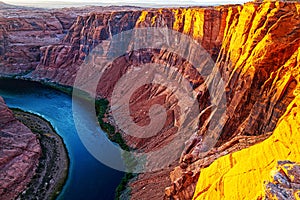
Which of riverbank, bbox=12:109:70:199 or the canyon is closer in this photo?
the canyon

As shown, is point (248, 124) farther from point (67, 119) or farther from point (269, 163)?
point (67, 119)

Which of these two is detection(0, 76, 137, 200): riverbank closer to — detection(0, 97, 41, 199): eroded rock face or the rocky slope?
the rocky slope

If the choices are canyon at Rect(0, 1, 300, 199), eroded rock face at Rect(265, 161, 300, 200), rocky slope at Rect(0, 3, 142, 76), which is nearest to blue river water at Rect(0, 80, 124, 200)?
canyon at Rect(0, 1, 300, 199)

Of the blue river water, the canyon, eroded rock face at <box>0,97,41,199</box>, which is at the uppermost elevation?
the canyon

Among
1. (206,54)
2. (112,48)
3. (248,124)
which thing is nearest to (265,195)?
(248,124)

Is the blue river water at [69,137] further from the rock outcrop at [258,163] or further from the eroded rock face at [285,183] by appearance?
the eroded rock face at [285,183]

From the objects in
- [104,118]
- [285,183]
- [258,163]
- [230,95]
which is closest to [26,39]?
[104,118]

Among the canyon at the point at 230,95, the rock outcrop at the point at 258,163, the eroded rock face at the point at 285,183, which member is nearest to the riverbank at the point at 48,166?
the canyon at the point at 230,95
